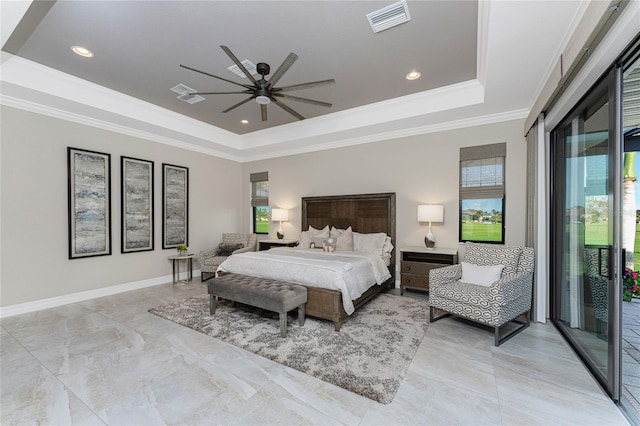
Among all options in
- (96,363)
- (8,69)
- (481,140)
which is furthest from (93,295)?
(481,140)

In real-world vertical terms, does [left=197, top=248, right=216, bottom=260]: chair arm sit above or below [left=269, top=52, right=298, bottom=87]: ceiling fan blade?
below

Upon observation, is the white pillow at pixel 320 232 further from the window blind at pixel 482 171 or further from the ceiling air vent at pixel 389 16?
the ceiling air vent at pixel 389 16

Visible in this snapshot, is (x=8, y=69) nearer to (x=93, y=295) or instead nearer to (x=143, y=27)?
(x=143, y=27)

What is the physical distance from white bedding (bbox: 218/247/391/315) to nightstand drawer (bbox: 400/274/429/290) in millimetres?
319

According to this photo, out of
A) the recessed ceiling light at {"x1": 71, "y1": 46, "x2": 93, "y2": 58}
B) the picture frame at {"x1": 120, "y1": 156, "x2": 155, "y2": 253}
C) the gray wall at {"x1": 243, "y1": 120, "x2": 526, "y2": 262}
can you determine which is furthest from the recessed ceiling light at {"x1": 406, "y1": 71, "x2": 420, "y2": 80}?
the picture frame at {"x1": 120, "y1": 156, "x2": 155, "y2": 253}

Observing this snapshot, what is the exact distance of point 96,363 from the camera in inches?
97.0

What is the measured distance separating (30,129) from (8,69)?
2.84 ft

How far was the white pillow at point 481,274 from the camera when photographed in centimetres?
324

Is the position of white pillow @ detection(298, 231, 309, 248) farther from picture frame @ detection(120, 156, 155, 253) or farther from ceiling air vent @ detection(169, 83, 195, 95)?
ceiling air vent @ detection(169, 83, 195, 95)

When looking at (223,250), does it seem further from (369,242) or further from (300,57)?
(300,57)

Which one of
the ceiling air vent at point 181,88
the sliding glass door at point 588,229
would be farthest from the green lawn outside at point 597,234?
the ceiling air vent at point 181,88

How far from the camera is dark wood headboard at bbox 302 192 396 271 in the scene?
5.08 meters

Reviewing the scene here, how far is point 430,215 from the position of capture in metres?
4.43

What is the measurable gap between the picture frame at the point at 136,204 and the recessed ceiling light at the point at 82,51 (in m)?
1.94
